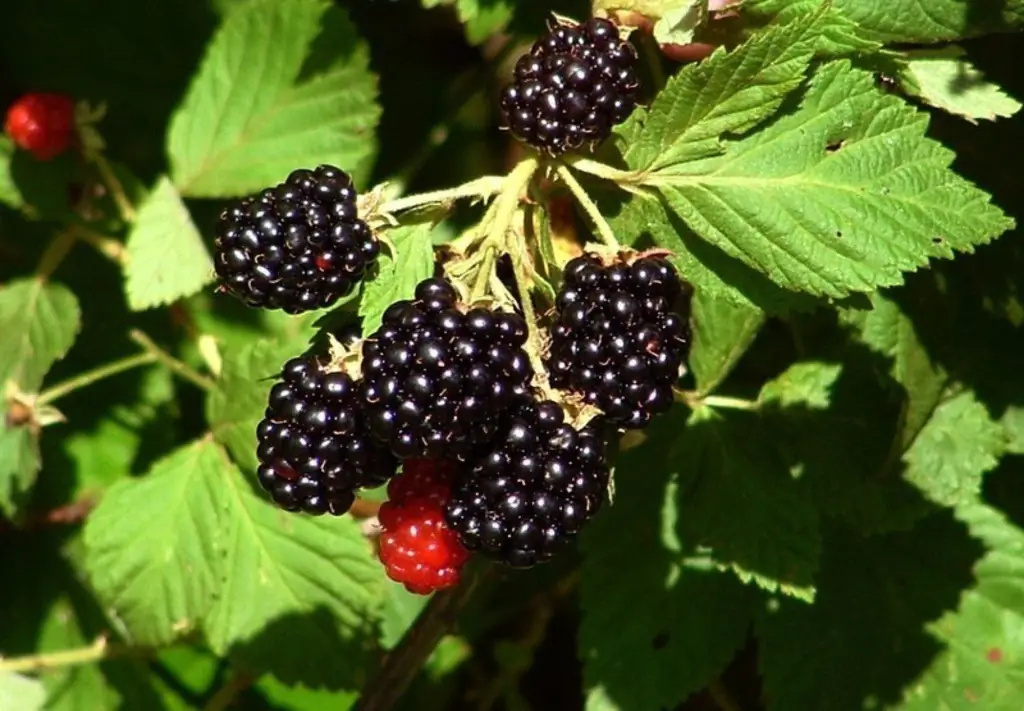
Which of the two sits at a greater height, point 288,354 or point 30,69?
point 30,69

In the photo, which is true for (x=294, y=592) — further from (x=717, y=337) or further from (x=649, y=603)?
(x=717, y=337)

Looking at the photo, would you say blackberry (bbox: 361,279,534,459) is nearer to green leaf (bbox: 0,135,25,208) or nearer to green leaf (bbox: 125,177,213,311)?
green leaf (bbox: 125,177,213,311)

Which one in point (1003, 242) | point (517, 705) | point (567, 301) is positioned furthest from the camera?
point (517, 705)

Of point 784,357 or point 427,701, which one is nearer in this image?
point 784,357

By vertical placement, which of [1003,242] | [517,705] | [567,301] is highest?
[567,301]

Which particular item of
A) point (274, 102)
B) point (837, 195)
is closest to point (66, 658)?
point (274, 102)

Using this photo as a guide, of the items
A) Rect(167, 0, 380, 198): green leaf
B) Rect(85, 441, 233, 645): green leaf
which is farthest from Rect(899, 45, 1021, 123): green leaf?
Rect(85, 441, 233, 645): green leaf

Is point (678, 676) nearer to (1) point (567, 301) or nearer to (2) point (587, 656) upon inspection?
(2) point (587, 656)

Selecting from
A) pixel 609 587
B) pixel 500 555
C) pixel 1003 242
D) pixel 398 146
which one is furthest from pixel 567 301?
pixel 398 146
